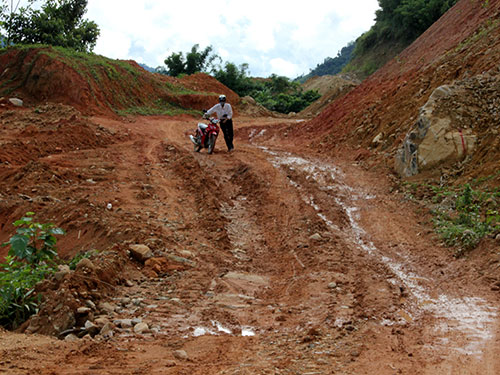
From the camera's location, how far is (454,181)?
848cm

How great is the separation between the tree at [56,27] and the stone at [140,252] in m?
23.1

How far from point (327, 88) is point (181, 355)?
3572cm

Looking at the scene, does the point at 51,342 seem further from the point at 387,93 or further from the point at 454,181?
the point at 387,93

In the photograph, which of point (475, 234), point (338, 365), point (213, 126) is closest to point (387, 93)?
point (213, 126)

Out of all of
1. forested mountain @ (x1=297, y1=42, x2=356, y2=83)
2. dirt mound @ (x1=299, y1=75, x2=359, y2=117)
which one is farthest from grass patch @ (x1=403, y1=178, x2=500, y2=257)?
forested mountain @ (x1=297, y1=42, x2=356, y2=83)

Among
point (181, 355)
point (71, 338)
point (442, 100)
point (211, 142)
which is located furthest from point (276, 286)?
point (211, 142)

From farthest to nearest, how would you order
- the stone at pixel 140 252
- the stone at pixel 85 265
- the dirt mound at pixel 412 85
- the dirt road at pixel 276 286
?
1. the dirt mound at pixel 412 85
2. the stone at pixel 140 252
3. the stone at pixel 85 265
4. the dirt road at pixel 276 286

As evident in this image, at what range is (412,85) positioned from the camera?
1402 cm

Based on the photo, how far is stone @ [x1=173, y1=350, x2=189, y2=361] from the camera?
11.2ft

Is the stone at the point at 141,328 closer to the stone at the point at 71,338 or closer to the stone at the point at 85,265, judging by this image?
the stone at the point at 71,338

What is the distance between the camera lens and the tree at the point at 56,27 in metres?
25.2

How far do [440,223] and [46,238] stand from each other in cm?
548

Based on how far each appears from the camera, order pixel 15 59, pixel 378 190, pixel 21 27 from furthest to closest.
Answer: pixel 21 27, pixel 15 59, pixel 378 190

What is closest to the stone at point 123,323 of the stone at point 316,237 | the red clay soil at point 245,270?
the red clay soil at point 245,270
